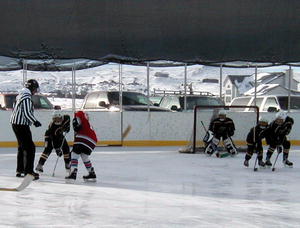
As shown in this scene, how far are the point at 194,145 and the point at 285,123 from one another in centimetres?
316

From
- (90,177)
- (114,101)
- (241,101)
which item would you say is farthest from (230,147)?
(90,177)

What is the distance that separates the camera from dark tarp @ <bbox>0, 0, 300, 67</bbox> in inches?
462

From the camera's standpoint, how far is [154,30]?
39.7ft

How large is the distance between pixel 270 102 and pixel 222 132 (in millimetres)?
3358

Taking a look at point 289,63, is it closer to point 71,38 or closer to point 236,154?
point 236,154

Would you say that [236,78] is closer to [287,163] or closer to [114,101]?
[114,101]

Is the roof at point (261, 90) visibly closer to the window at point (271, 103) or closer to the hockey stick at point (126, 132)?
the window at point (271, 103)

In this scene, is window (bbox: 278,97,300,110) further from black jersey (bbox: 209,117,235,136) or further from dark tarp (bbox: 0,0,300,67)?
black jersey (bbox: 209,117,235,136)

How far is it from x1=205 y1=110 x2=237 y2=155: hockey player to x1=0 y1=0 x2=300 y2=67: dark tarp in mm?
2674

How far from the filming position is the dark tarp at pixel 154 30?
38.5 ft

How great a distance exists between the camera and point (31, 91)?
652 cm

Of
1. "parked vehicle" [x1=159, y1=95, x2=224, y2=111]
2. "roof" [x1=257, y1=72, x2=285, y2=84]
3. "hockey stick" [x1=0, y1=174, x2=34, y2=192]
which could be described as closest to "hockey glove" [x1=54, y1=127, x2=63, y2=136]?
Result: "hockey stick" [x1=0, y1=174, x2=34, y2=192]

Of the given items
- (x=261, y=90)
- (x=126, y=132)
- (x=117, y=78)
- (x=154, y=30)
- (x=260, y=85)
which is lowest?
(x=126, y=132)

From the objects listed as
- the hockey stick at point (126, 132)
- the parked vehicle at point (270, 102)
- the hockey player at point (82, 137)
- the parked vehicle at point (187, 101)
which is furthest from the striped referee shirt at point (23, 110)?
the parked vehicle at point (270, 102)
